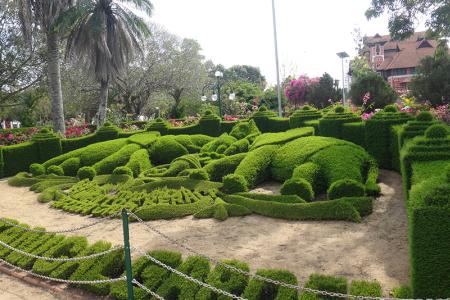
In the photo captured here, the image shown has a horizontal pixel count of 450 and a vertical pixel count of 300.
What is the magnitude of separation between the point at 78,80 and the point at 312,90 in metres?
20.0

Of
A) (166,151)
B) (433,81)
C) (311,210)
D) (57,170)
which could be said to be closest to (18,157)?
(57,170)

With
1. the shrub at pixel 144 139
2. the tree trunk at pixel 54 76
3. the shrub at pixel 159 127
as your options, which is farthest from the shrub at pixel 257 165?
the tree trunk at pixel 54 76

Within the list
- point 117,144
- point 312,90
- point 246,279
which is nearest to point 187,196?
point 246,279

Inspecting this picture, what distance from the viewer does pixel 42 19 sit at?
1909 cm

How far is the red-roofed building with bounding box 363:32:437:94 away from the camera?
161ft

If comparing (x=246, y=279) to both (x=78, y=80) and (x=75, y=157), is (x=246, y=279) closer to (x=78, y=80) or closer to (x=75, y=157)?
(x=75, y=157)

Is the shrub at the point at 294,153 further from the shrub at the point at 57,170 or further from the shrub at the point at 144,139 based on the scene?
the shrub at the point at 57,170

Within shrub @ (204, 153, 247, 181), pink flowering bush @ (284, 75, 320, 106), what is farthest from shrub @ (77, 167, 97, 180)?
pink flowering bush @ (284, 75, 320, 106)

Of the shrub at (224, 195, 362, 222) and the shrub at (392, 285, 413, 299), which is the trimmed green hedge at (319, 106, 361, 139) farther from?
the shrub at (392, 285, 413, 299)

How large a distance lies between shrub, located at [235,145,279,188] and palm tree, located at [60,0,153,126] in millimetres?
14523

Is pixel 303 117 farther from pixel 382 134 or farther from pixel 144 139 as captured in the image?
pixel 144 139

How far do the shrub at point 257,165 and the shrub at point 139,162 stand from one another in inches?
126

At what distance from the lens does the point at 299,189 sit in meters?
8.30

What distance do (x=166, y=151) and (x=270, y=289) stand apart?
8.59m
